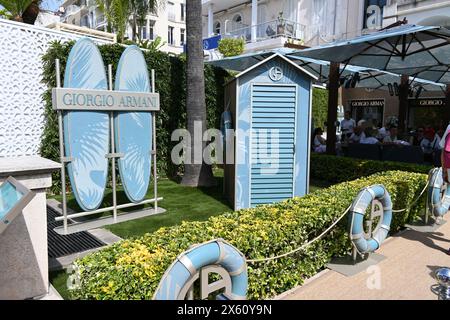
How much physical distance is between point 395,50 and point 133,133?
654 cm

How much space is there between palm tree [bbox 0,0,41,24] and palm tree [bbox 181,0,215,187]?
868 cm

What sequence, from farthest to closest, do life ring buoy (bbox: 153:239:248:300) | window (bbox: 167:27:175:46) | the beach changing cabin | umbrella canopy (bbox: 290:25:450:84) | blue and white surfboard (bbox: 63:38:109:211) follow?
window (bbox: 167:27:175:46)
umbrella canopy (bbox: 290:25:450:84)
the beach changing cabin
blue and white surfboard (bbox: 63:38:109:211)
life ring buoy (bbox: 153:239:248:300)

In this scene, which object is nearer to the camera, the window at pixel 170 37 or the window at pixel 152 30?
the window at pixel 152 30

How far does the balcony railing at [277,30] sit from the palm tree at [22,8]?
44.3 ft

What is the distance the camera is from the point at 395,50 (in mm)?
8352

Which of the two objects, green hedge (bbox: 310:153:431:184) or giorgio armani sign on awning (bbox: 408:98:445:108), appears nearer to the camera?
green hedge (bbox: 310:153:431:184)

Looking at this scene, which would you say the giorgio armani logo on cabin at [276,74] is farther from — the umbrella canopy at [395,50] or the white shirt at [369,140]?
the white shirt at [369,140]

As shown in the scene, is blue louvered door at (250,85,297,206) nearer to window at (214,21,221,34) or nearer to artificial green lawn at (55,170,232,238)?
artificial green lawn at (55,170,232,238)

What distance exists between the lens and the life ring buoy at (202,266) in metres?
2.31

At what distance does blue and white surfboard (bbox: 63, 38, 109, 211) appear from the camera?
502 centimetres

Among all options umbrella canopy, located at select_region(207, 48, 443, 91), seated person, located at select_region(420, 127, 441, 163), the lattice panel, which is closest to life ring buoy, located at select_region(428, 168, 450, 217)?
seated person, located at select_region(420, 127, 441, 163)

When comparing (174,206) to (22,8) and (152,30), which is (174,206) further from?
(152,30)

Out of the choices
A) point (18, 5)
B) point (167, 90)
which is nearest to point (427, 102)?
point (167, 90)

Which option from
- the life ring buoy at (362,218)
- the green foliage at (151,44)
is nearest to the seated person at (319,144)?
the green foliage at (151,44)
